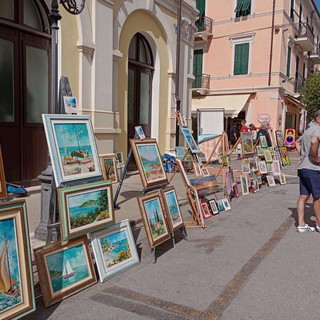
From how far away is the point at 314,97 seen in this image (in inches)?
867

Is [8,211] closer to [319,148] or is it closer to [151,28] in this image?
[319,148]

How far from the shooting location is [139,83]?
10852 mm

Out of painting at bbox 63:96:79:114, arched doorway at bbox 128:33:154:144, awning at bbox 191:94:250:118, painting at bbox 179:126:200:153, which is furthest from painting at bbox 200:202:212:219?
awning at bbox 191:94:250:118

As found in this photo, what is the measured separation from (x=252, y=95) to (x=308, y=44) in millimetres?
6394

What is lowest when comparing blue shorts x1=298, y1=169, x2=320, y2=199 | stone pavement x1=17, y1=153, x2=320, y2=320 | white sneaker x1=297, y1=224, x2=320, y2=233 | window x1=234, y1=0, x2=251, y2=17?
stone pavement x1=17, y1=153, x2=320, y2=320

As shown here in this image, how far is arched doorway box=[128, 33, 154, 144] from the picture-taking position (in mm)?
10531

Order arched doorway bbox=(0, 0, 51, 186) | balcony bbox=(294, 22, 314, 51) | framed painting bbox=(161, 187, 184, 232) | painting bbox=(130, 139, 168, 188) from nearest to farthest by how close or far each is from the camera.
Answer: painting bbox=(130, 139, 168, 188) < framed painting bbox=(161, 187, 184, 232) < arched doorway bbox=(0, 0, 51, 186) < balcony bbox=(294, 22, 314, 51)

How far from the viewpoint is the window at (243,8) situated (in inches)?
814

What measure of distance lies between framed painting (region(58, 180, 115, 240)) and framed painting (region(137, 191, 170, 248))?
19.0 inches

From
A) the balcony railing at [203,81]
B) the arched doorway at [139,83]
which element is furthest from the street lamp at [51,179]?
the balcony railing at [203,81]

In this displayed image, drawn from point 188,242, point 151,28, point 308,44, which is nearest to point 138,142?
point 188,242

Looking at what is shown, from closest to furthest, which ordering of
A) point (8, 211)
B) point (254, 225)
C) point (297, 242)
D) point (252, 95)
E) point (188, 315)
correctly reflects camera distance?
point (8, 211) → point (188, 315) → point (297, 242) → point (254, 225) → point (252, 95)

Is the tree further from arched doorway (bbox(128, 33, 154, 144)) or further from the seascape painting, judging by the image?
the seascape painting

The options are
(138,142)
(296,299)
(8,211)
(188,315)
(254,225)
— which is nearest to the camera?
(8,211)
